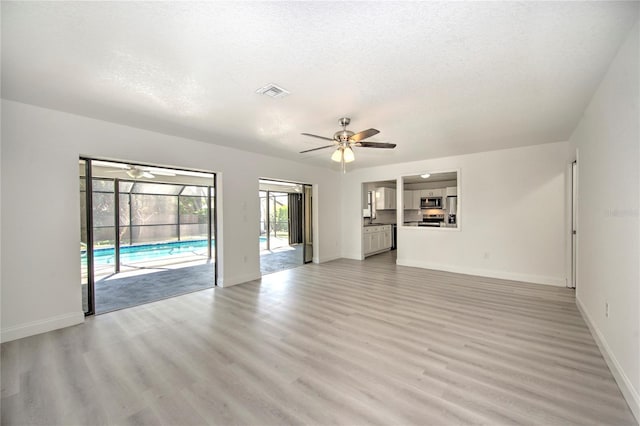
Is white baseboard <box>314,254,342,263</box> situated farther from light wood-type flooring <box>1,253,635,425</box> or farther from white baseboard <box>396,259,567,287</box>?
light wood-type flooring <box>1,253,635,425</box>

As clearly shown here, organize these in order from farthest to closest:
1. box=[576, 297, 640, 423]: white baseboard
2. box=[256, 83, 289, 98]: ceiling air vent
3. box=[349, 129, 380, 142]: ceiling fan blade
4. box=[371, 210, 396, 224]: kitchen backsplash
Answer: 1. box=[371, 210, 396, 224]: kitchen backsplash
2. box=[349, 129, 380, 142]: ceiling fan blade
3. box=[256, 83, 289, 98]: ceiling air vent
4. box=[576, 297, 640, 423]: white baseboard

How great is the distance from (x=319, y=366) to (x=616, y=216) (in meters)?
2.73

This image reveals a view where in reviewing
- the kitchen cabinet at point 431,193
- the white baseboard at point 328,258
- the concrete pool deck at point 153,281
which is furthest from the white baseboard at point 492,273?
the kitchen cabinet at point 431,193

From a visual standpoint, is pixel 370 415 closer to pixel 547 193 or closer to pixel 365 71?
pixel 365 71

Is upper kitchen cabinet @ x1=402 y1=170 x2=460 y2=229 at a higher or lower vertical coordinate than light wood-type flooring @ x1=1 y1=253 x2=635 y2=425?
higher

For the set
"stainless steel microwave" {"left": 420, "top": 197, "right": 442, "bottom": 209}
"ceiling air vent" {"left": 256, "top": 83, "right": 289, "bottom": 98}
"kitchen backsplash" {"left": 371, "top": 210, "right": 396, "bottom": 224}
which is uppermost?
"ceiling air vent" {"left": 256, "top": 83, "right": 289, "bottom": 98}

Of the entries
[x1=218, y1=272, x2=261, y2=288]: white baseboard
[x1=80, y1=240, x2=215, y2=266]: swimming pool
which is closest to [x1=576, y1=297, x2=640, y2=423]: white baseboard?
[x1=218, y1=272, x2=261, y2=288]: white baseboard

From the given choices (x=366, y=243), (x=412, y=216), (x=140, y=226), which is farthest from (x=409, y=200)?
(x=140, y=226)

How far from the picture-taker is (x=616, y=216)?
81.8 inches

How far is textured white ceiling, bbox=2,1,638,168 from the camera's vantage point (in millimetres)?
1563

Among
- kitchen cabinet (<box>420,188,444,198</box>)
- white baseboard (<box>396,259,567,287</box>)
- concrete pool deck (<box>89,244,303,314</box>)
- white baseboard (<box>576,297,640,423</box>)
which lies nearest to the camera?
white baseboard (<box>576,297,640,423</box>)

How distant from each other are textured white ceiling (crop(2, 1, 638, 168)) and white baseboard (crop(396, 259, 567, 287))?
9.26ft

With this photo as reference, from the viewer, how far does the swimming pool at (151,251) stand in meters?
7.83

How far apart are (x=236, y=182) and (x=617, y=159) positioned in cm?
487
